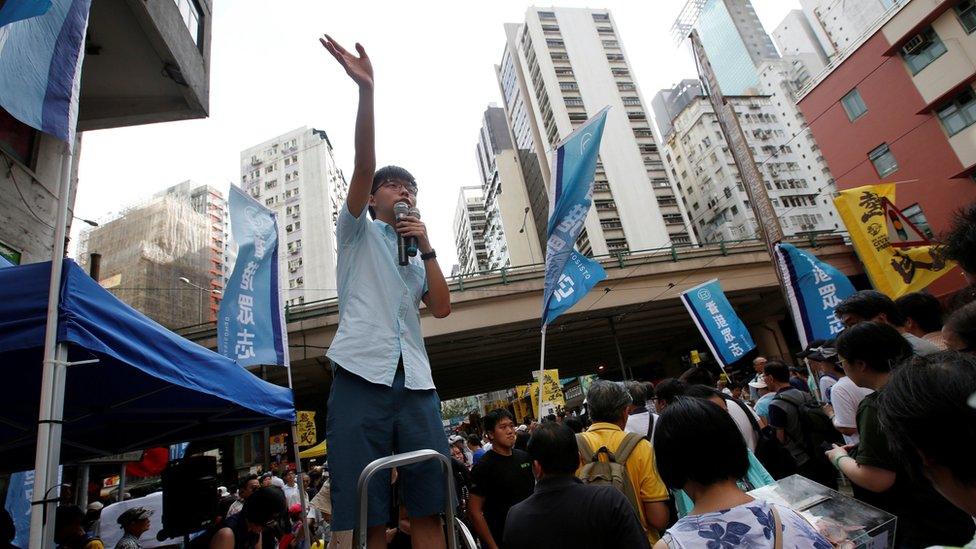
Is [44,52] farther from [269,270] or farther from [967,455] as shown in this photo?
[269,270]

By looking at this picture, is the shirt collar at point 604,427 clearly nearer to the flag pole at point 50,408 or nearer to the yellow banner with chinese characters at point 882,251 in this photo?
the flag pole at point 50,408

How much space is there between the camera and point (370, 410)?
1.82 m

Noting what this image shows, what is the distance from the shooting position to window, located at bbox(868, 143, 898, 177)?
2117 centimetres

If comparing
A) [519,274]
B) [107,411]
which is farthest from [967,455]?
[519,274]

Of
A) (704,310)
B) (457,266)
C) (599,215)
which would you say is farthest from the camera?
(457,266)

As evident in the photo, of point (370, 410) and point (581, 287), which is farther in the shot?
point (581, 287)

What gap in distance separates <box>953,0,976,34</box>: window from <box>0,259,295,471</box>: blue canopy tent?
2688 centimetres

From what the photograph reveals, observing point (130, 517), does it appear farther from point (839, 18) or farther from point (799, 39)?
point (799, 39)

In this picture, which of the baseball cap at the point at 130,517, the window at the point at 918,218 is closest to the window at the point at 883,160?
the window at the point at 918,218

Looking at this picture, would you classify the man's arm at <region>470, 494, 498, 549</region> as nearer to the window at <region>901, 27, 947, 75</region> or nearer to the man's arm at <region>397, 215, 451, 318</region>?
the man's arm at <region>397, 215, 451, 318</region>

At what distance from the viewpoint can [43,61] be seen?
7.96 ft

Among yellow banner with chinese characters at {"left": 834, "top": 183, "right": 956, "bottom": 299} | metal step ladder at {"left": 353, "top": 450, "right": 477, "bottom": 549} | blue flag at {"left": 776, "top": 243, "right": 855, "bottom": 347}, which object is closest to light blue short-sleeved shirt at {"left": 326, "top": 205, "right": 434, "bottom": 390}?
metal step ladder at {"left": 353, "top": 450, "right": 477, "bottom": 549}

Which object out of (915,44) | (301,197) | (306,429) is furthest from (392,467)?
(301,197)

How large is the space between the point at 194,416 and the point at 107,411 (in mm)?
905
